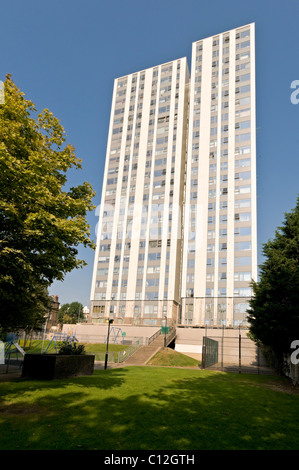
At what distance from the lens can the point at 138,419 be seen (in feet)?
28.8

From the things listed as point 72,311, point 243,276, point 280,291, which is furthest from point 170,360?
point 72,311

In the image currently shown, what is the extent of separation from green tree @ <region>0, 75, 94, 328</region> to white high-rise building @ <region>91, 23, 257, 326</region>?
50.7 meters

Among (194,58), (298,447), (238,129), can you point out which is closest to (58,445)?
(298,447)

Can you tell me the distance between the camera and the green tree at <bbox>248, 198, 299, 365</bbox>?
744 inches

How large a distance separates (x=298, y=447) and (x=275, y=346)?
49.0 ft

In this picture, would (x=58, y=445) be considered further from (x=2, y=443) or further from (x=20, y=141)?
(x=20, y=141)

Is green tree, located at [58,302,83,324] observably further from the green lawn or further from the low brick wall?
the green lawn

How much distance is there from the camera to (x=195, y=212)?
67.3m

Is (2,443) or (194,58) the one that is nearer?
(2,443)

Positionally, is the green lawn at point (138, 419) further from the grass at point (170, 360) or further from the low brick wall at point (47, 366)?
the grass at point (170, 360)

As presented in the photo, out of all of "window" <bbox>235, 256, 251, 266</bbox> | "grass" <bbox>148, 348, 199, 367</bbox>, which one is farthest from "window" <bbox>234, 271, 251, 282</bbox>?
"grass" <bbox>148, 348, 199, 367</bbox>

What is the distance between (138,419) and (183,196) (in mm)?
68850
